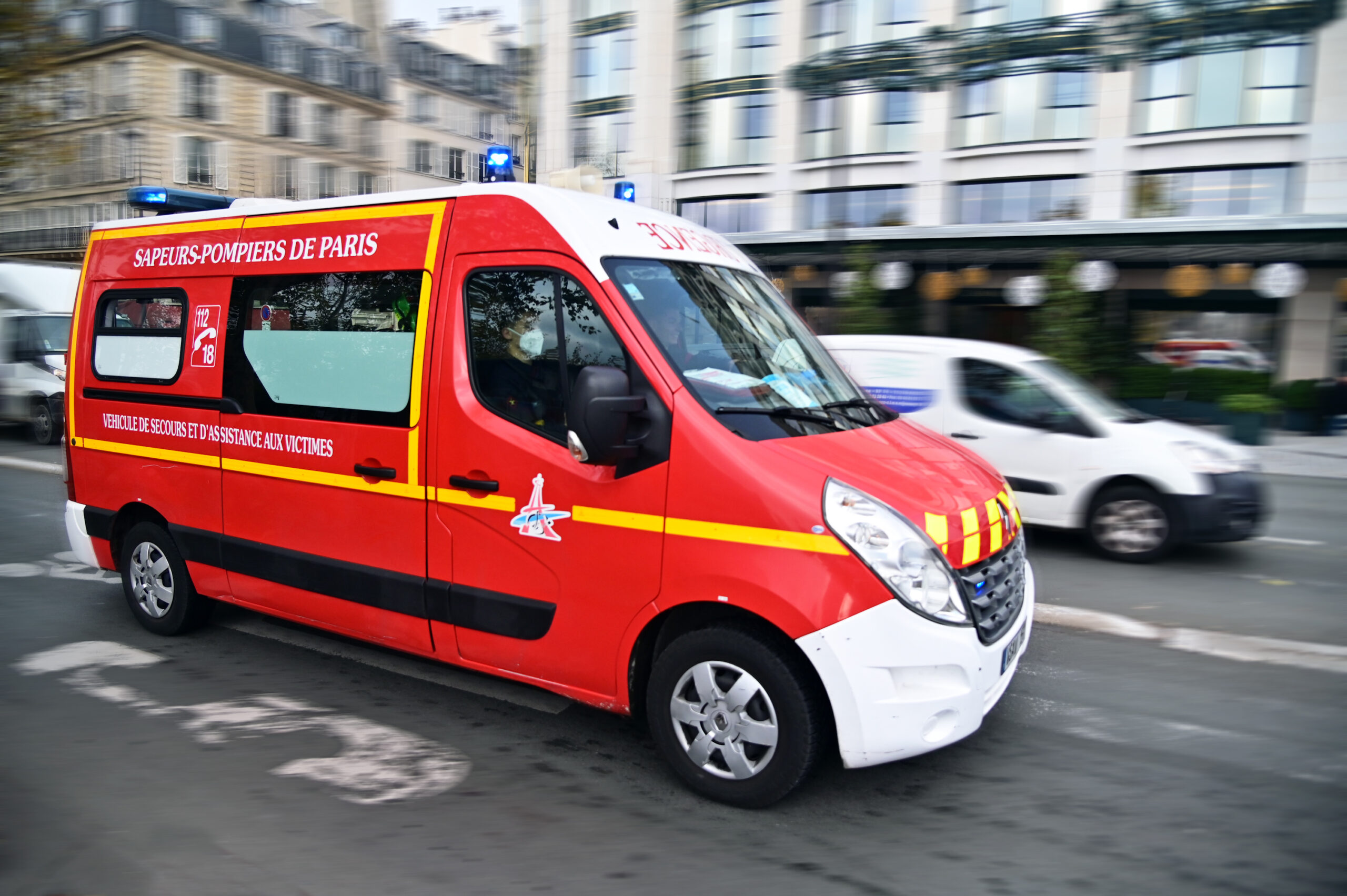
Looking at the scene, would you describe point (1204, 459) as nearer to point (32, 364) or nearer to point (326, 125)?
point (32, 364)

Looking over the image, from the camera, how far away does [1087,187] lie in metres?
24.8

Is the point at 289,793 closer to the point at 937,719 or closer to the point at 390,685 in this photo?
the point at 390,685

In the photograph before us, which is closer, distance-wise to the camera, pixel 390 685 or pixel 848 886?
pixel 848 886

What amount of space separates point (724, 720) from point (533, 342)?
5.55ft

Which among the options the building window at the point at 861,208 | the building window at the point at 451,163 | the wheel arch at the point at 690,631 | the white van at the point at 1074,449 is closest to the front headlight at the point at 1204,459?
the white van at the point at 1074,449

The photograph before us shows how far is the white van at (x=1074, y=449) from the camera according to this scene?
765 centimetres

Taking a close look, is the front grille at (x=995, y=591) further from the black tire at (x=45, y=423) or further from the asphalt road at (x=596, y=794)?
the black tire at (x=45, y=423)

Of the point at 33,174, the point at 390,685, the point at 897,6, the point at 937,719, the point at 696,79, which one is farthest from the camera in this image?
the point at 696,79

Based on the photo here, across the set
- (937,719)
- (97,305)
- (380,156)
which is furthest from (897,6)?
(380,156)

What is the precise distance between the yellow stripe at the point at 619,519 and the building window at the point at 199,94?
43820 mm

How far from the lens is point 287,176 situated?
4488cm

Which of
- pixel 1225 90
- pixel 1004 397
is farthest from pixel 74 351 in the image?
pixel 1225 90

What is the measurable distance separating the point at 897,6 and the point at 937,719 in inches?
1078

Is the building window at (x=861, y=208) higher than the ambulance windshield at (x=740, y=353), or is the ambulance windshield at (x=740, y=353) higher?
the building window at (x=861, y=208)
